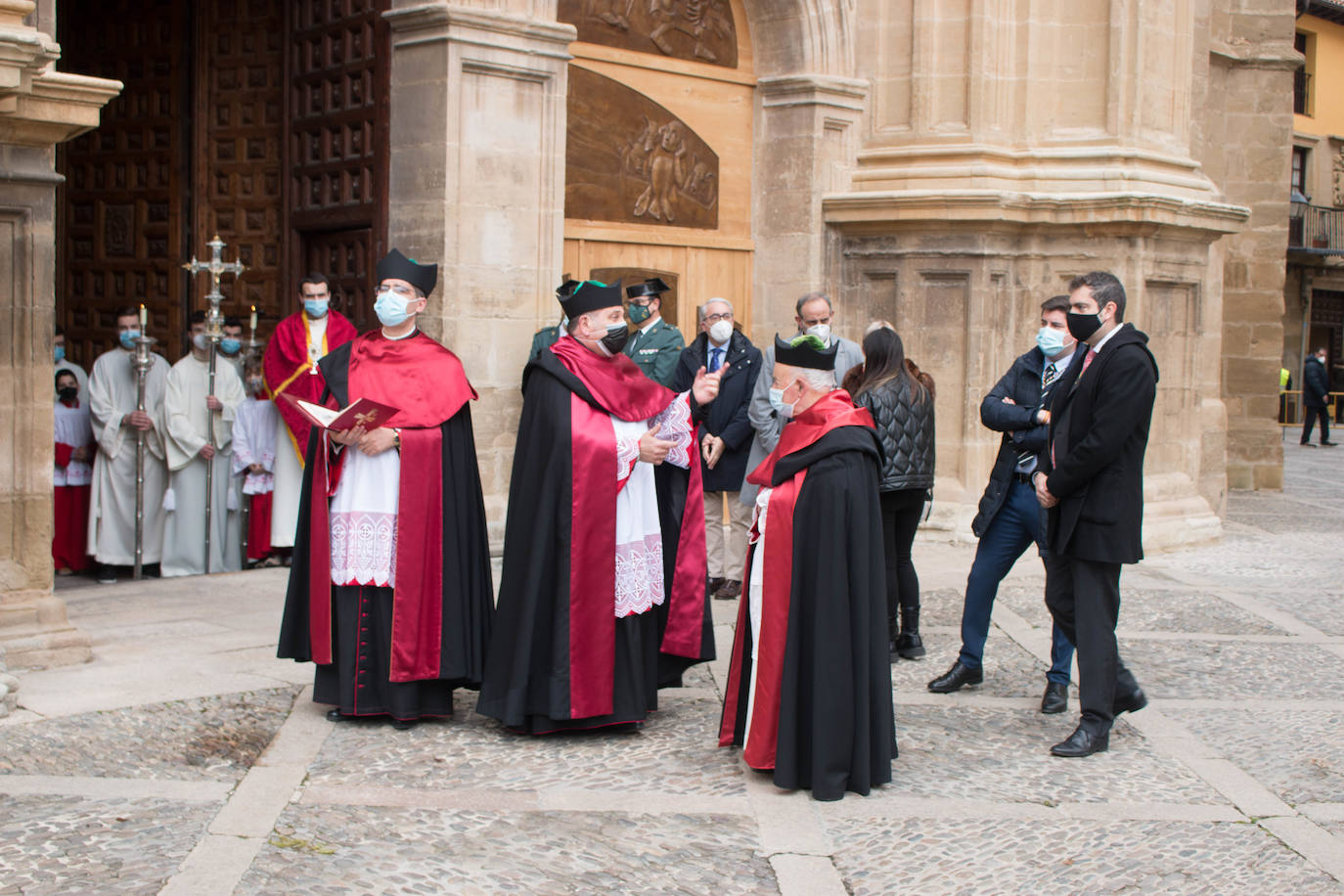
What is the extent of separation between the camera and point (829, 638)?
17.2 feet

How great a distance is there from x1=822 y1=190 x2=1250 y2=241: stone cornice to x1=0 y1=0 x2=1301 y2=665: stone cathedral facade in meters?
0.02

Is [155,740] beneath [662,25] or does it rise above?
beneath

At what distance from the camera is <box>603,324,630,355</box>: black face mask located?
6.13 meters

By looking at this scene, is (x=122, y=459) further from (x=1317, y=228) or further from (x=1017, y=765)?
(x=1317, y=228)

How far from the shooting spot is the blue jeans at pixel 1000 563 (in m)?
6.69

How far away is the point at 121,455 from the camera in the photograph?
959 centimetres

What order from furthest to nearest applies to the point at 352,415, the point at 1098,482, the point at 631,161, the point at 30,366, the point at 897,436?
the point at 631,161 → the point at 897,436 → the point at 30,366 → the point at 352,415 → the point at 1098,482

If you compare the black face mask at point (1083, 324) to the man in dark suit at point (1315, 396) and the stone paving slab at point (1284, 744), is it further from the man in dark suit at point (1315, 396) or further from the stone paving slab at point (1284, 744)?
the man in dark suit at point (1315, 396)

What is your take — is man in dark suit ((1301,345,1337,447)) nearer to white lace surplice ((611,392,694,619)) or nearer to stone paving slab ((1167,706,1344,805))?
stone paving slab ((1167,706,1344,805))

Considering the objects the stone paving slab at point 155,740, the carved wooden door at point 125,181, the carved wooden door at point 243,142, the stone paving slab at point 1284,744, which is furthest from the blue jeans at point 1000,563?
the carved wooden door at point 125,181

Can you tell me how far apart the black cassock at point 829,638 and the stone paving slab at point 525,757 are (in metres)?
0.29

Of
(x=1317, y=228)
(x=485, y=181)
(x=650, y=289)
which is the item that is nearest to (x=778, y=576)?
(x=650, y=289)

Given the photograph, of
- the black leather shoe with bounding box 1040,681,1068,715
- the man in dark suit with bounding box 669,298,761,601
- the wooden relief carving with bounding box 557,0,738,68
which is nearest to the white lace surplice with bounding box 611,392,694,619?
the black leather shoe with bounding box 1040,681,1068,715

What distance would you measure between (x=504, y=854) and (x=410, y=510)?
5.99 ft
